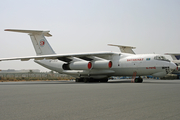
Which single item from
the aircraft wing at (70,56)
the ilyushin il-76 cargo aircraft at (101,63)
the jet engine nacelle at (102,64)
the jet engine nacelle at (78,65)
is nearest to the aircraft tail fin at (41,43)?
the ilyushin il-76 cargo aircraft at (101,63)

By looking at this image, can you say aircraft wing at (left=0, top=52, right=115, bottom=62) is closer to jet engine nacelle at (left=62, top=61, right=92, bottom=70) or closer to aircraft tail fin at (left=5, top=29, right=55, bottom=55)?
jet engine nacelle at (left=62, top=61, right=92, bottom=70)

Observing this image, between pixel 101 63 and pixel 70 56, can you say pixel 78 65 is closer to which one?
pixel 70 56

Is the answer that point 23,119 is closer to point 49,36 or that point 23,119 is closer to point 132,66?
point 132,66

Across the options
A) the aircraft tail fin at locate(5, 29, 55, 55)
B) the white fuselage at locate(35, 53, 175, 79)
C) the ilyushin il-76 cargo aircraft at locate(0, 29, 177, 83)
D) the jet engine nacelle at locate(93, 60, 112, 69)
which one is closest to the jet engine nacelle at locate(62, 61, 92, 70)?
the ilyushin il-76 cargo aircraft at locate(0, 29, 177, 83)

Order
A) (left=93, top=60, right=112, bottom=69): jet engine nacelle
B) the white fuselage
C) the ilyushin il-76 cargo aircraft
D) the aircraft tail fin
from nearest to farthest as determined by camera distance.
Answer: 1. the white fuselage
2. the ilyushin il-76 cargo aircraft
3. (left=93, top=60, right=112, bottom=69): jet engine nacelle
4. the aircraft tail fin

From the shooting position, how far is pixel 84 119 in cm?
408

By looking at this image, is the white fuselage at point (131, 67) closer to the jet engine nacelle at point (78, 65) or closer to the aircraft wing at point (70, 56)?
the jet engine nacelle at point (78, 65)

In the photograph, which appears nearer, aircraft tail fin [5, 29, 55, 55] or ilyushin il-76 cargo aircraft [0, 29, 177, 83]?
ilyushin il-76 cargo aircraft [0, 29, 177, 83]

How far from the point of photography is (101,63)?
19625 mm

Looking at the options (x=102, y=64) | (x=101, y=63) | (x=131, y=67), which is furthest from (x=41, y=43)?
(x=131, y=67)

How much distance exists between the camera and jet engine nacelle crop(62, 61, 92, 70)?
19797mm

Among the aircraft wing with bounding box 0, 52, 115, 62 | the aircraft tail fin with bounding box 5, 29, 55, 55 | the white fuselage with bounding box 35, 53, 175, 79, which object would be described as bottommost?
the white fuselage with bounding box 35, 53, 175, 79

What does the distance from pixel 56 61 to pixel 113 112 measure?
62.5 ft

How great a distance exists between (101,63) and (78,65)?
2253 mm
